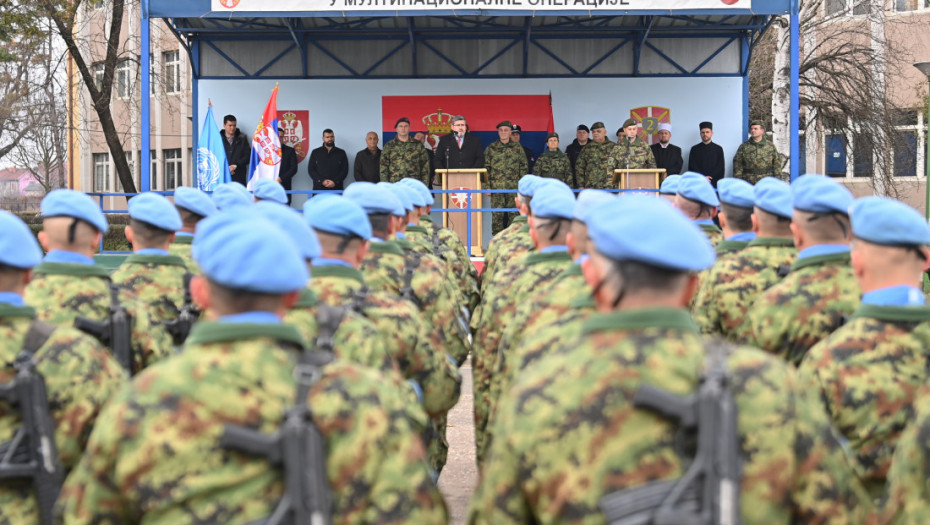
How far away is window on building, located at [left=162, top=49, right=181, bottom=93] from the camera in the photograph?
3875 centimetres

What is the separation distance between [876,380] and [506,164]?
42.8 feet

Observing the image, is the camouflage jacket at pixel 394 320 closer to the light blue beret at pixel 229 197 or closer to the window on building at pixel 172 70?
the light blue beret at pixel 229 197

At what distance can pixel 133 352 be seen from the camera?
170 inches

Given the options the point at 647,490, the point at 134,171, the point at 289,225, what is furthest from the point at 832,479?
the point at 134,171

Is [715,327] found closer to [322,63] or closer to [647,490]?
[647,490]

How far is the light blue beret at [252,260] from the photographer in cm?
239

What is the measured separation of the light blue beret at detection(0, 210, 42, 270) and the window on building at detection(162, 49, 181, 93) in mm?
36404

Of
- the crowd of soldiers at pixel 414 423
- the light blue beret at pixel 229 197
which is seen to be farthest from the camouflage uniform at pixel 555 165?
the crowd of soldiers at pixel 414 423

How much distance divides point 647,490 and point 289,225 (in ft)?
4.56

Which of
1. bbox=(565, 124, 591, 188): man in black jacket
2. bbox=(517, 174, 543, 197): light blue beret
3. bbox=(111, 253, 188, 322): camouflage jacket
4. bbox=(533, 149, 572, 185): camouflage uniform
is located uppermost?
bbox=(565, 124, 591, 188): man in black jacket

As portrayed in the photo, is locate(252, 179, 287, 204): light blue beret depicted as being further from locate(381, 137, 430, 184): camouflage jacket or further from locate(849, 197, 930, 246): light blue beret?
A: locate(381, 137, 430, 184): camouflage jacket

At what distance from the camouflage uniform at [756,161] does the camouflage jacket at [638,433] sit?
48.3ft

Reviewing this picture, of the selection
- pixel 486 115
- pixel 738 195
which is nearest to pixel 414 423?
pixel 738 195

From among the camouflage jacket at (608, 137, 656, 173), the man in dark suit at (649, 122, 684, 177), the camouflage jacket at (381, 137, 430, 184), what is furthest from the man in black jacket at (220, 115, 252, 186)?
the man in dark suit at (649, 122, 684, 177)
